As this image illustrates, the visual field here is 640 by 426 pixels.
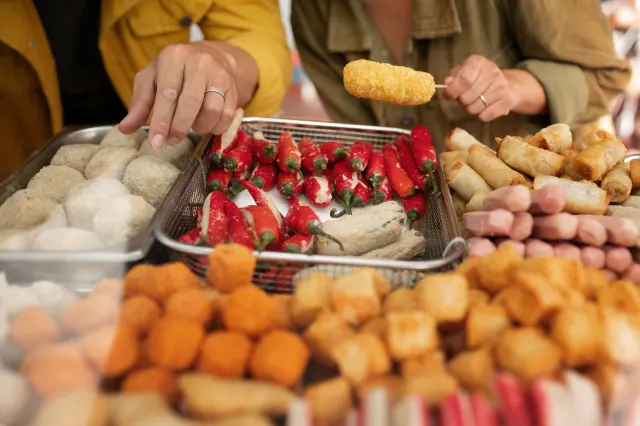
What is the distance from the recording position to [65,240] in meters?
1.22

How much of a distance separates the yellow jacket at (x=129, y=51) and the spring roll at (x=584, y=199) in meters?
1.29

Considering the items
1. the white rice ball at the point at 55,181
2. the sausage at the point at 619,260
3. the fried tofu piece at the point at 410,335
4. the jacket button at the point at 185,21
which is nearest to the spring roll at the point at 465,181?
the sausage at the point at 619,260

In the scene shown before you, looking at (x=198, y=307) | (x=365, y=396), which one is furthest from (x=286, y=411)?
(x=198, y=307)

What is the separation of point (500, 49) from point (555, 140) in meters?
0.79

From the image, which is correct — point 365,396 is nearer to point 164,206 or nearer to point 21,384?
point 21,384

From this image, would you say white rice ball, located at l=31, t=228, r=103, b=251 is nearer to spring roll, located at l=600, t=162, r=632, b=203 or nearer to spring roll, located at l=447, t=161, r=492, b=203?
→ spring roll, located at l=447, t=161, r=492, b=203

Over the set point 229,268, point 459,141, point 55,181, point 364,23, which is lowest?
point 459,141

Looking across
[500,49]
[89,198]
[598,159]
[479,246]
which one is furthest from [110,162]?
[500,49]

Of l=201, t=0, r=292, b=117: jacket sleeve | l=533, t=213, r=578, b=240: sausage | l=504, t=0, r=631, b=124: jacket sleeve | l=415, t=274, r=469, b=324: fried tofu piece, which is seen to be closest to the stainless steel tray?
l=415, t=274, r=469, b=324: fried tofu piece

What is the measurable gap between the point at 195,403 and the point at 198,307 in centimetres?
19

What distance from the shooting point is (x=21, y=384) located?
2.50ft

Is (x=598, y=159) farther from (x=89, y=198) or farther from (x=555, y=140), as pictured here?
(x=89, y=198)

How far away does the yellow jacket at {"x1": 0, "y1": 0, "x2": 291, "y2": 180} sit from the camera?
2084 mm

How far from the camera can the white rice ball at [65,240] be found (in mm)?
1189
